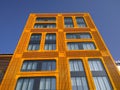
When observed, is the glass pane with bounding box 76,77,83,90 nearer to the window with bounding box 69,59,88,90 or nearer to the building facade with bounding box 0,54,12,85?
the window with bounding box 69,59,88,90

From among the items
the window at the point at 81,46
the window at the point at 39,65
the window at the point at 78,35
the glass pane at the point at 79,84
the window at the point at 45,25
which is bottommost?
the glass pane at the point at 79,84

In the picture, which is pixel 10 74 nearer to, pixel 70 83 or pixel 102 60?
pixel 70 83

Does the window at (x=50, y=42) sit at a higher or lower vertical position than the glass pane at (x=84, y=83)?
higher

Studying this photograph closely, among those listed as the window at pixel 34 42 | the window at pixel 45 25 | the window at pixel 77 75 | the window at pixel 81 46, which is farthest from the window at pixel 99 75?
the window at pixel 45 25

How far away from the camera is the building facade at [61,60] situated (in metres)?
25.1

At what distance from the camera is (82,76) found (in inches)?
1046

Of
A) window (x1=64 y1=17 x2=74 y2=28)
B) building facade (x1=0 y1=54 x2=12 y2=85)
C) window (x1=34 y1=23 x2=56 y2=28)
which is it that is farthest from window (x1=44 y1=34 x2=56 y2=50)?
building facade (x1=0 y1=54 x2=12 y2=85)

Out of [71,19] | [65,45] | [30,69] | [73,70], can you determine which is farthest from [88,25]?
[30,69]

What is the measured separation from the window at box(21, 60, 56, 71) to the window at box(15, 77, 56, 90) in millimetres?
2074

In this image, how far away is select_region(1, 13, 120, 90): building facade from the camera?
25.1 m

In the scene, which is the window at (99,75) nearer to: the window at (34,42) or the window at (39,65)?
the window at (39,65)

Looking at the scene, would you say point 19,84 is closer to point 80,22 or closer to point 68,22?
point 68,22

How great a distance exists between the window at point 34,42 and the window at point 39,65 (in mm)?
4010

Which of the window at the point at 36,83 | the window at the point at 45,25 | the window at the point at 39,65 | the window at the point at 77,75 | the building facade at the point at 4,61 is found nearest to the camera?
the window at the point at 36,83
